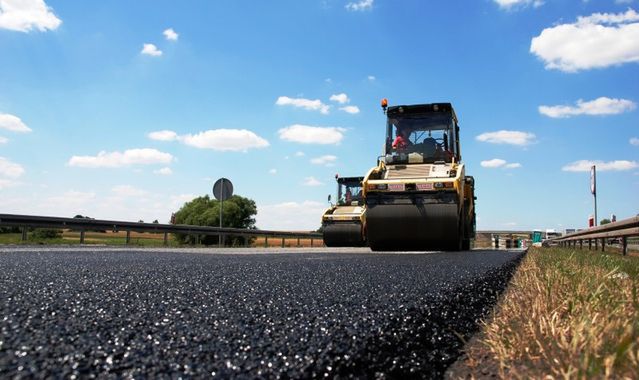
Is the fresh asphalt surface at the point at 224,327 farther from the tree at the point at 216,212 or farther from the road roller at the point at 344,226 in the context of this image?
the tree at the point at 216,212

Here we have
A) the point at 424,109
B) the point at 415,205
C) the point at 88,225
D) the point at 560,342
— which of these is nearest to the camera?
the point at 560,342

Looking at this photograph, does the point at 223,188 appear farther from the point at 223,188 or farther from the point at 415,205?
the point at 415,205

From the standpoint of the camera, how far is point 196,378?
1159 mm

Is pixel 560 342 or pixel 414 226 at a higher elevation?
pixel 414 226

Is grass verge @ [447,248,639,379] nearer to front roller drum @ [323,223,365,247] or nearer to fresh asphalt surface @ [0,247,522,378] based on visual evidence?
fresh asphalt surface @ [0,247,522,378]

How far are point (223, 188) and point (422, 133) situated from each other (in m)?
9.02

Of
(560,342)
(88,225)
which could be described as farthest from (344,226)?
(560,342)

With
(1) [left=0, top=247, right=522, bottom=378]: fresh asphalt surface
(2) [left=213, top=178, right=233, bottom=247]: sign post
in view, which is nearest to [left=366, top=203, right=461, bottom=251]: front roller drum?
(1) [left=0, top=247, right=522, bottom=378]: fresh asphalt surface

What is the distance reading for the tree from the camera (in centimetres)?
5378

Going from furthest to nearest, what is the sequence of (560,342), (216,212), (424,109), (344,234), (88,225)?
(216,212)
(344,234)
(88,225)
(424,109)
(560,342)

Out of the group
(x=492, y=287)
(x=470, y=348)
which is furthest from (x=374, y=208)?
A: (x=470, y=348)

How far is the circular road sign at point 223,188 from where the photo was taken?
62.3 ft

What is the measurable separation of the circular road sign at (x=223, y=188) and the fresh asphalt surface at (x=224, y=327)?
1612 centimetres

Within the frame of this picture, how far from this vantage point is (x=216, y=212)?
5378cm
